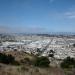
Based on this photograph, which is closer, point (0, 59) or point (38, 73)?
point (38, 73)

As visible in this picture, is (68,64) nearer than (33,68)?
No

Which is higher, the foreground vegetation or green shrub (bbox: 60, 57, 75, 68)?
the foreground vegetation

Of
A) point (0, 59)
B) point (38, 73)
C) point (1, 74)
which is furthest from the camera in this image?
point (0, 59)

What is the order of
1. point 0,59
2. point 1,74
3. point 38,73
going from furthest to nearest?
1. point 0,59
2. point 38,73
3. point 1,74

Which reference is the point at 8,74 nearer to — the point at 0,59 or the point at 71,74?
the point at 71,74

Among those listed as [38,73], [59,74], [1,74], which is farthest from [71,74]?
[1,74]

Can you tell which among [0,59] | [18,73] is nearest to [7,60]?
[0,59]

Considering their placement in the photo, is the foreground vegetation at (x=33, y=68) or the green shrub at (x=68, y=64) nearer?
the foreground vegetation at (x=33, y=68)

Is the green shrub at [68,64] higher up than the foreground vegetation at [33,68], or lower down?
lower down

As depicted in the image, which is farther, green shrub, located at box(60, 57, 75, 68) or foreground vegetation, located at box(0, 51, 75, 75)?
green shrub, located at box(60, 57, 75, 68)

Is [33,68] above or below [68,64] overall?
above
